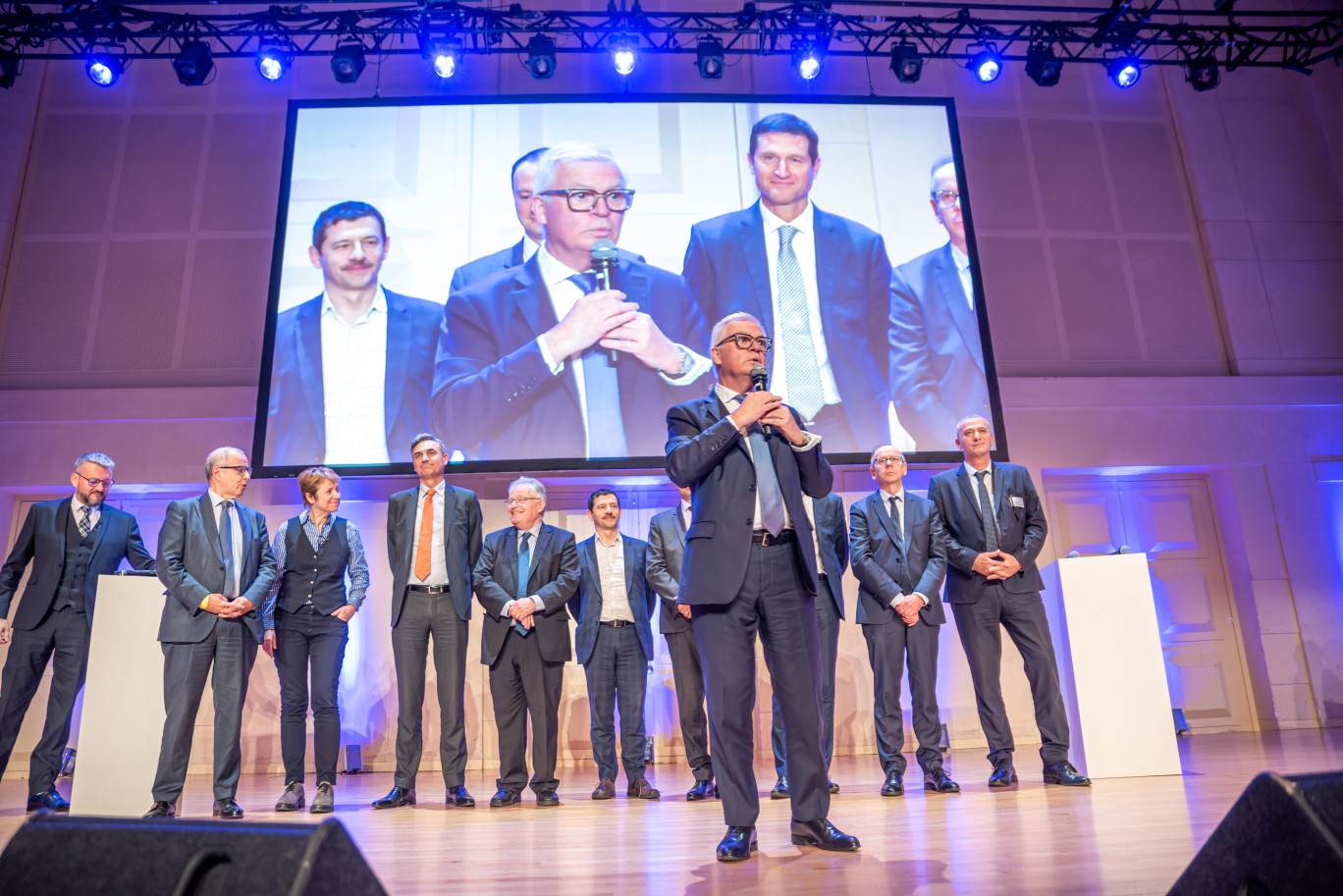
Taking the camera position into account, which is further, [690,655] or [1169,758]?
[690,655]

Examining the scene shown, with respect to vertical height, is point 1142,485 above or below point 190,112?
below

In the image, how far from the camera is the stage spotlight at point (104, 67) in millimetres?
5977

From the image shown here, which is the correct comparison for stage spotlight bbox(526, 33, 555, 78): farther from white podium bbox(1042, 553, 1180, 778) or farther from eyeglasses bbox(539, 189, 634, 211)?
white podium bbox(1042, 553, 1180, 778)

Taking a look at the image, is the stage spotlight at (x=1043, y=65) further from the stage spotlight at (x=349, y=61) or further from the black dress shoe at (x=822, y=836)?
the black dress shoe at (x=822, y=836)

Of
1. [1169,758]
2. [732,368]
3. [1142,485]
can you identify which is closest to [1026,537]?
[1169,758]

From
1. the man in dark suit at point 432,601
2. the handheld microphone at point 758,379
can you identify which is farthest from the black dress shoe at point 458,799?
the handheld microphone at point 758,379

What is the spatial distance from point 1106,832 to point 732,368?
1799mm

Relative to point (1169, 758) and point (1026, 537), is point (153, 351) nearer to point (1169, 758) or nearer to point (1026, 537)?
point (1026, 537)

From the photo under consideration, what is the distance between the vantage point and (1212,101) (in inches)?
303

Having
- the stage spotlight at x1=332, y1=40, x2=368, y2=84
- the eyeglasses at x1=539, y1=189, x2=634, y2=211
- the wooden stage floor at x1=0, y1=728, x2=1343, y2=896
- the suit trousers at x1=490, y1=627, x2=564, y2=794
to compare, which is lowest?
the wooden stage floor at x1=0, y1=728, x2=1343, y2=896

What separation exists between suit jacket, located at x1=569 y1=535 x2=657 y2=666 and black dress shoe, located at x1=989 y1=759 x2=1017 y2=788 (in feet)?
5.65

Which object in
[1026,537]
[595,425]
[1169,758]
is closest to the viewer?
[1169,758]

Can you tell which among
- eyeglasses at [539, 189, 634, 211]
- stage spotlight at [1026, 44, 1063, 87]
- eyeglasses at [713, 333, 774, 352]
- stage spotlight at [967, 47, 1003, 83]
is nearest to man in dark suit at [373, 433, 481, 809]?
eyeglasses at [713, 333, 774, 352]

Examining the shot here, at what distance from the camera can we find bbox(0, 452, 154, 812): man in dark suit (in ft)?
13.6
